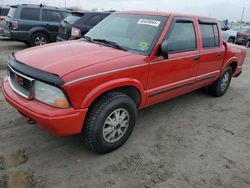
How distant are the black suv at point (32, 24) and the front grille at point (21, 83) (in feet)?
24.5

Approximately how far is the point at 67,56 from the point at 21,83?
2.07ft

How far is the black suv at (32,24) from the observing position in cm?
988

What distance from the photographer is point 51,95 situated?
2.69 meters

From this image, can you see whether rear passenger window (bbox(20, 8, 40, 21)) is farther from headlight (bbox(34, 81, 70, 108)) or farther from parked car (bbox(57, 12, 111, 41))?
headlight (bbox(34, 81, 70, 108))

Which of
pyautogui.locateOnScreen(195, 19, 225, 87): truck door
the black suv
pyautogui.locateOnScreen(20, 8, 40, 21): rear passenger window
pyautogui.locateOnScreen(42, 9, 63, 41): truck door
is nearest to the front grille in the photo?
pyautogui.locateOnScreen(195, 19, 225, 87): truck door

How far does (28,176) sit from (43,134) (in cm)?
92

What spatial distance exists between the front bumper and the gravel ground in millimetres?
528

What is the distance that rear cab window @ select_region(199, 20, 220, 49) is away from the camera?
4645mm

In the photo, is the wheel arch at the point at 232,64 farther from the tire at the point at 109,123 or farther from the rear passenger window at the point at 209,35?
the tire at the point at 109,123

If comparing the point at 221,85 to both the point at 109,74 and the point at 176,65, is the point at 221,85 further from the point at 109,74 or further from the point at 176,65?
the point at 109,74

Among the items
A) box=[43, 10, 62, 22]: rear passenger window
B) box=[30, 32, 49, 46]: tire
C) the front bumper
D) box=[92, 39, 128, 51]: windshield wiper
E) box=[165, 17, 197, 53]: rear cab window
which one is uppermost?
box=[165, 17, 197, 53]: rear cab window

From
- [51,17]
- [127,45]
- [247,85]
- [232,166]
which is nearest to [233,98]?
[247,85]

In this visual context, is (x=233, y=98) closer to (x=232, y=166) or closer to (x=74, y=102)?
(x=232, y=166)

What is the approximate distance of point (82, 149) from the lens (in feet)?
11.0
